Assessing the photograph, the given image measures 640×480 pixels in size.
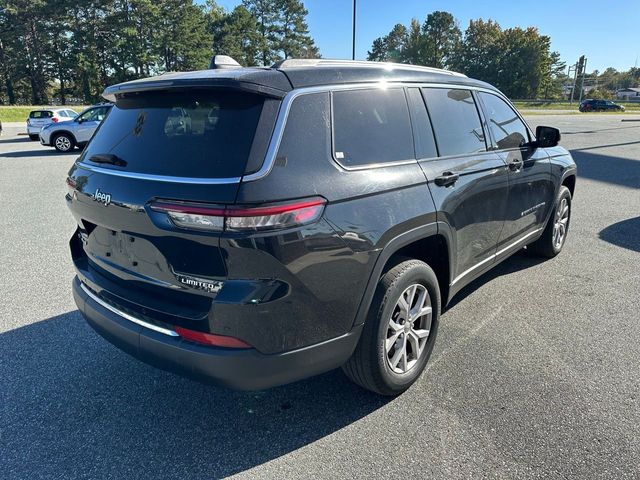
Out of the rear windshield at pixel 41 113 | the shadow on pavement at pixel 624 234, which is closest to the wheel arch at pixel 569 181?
the shadow on pavement at pixel 624 234

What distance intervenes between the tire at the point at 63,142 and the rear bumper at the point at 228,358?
16.8 metres

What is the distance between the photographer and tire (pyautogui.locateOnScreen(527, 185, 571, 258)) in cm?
479

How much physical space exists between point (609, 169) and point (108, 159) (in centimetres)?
1219

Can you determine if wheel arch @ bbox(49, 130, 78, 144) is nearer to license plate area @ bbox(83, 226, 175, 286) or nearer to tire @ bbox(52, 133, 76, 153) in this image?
tire @ bbox(52, 133, 76, 153)

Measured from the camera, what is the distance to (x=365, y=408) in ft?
8.77

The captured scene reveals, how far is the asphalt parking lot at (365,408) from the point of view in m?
2.26

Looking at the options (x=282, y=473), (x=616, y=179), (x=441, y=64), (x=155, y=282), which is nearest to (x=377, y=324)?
(x=282, y=473)

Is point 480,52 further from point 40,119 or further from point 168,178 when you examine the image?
point 168,178

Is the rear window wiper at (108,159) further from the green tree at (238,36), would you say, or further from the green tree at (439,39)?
the green tree at (439,39)

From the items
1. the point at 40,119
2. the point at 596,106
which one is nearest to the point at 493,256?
the point at 40,119

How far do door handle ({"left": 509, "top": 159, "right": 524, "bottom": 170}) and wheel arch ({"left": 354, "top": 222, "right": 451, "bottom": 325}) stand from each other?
120cm

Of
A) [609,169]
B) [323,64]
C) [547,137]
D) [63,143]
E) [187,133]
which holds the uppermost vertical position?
[323,64]

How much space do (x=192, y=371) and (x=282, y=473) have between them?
67 centimetres

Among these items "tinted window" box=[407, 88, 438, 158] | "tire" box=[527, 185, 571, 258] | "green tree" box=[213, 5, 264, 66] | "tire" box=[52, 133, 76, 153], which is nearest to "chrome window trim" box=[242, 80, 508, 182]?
"tinted window" box=[407, 88, 438, 158]
